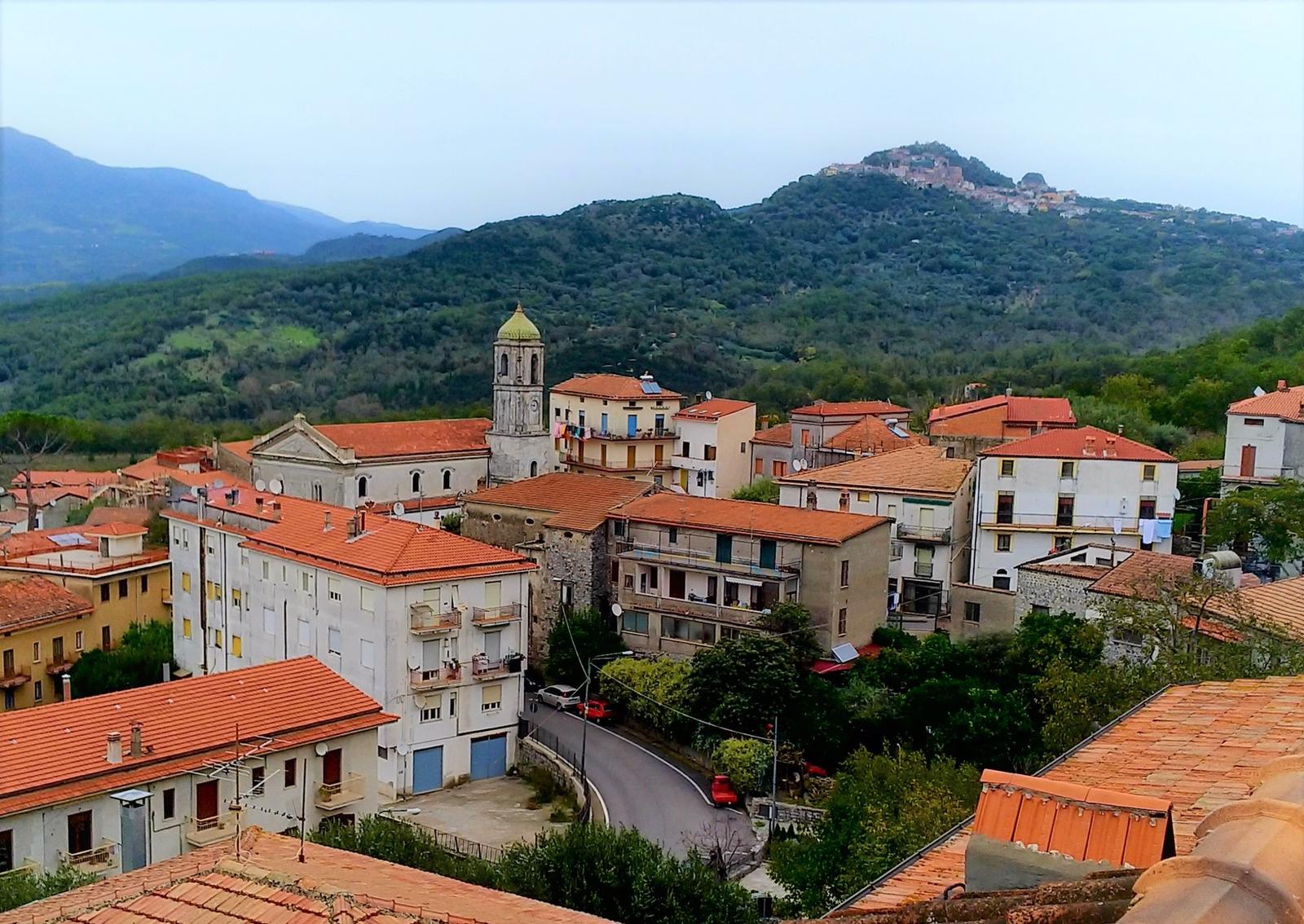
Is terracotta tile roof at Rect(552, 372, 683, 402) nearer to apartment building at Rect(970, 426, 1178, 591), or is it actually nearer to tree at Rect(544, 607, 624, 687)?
tree at Rect(544, 607, 624, 687)

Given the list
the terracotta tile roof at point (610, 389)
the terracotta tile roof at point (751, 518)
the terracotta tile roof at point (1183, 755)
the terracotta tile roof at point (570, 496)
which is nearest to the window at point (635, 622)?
the terracotta tile roof at point (751, 518)

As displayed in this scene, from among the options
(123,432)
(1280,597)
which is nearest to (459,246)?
(123,432)

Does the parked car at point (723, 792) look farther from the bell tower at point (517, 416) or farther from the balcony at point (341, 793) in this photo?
the bell tower at point (517, 416)

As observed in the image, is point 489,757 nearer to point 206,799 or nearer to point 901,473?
point 206,799

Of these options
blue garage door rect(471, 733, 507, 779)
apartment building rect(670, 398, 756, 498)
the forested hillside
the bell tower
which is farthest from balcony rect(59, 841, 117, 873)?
the forested hillside

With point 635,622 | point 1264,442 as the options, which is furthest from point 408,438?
point 1264,442
